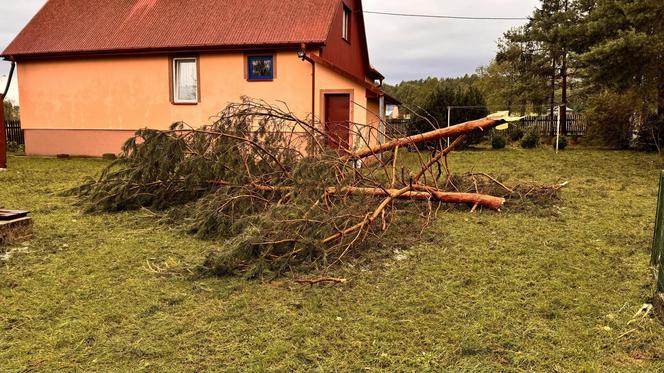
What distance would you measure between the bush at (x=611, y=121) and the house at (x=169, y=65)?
9.53 meters

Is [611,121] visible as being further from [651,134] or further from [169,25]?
[169,25]

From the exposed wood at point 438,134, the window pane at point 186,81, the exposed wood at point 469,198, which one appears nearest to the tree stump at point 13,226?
the exposed wood at point 438,134

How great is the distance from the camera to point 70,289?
3.75 m

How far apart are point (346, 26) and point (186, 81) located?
18.3 ft

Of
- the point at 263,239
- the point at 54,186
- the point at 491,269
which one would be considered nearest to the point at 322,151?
the point at 263,239

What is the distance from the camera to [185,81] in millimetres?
14641

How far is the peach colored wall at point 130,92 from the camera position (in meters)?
13.4

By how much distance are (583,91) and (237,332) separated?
2801cm

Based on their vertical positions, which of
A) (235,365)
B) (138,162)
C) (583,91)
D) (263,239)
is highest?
(583,91)

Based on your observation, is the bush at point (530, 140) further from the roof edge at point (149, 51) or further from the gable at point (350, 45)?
the roof edge at point (149, 51)

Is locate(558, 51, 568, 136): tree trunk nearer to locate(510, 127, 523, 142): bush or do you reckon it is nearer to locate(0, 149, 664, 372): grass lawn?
locate(510, 127, 523, 142): bush

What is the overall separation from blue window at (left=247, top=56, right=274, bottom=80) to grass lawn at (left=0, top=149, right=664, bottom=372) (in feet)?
28.5

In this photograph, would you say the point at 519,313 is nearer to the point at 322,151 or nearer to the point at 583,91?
the point at 322,151

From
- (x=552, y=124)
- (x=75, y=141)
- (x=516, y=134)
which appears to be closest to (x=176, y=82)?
(x=75, y=141)
